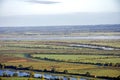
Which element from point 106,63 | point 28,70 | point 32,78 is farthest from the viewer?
point 106,63

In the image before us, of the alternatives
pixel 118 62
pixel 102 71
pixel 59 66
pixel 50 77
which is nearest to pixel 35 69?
pixel 59 66

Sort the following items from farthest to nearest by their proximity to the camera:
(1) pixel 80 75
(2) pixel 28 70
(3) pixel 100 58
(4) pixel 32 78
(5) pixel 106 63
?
(3) pixel 100 58
(5) pixel 106 63
(2) pixel 28 70
(1) pixel 80 75
(4) pixel 32 78

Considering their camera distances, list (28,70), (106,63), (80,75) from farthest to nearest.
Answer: (106,63) → (28,70) → (80,75)

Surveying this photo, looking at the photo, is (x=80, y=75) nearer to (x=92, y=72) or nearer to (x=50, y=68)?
(x=92, y=72)

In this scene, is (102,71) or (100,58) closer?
(102,71)

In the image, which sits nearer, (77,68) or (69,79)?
(69,79)

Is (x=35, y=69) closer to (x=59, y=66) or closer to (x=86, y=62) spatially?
(x=59, y=66)

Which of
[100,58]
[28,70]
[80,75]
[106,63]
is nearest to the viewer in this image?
[80,75]

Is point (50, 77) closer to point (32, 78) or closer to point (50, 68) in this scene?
point (32, 78)

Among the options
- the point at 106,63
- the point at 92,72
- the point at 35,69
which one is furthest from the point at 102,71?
the point at 35,69
